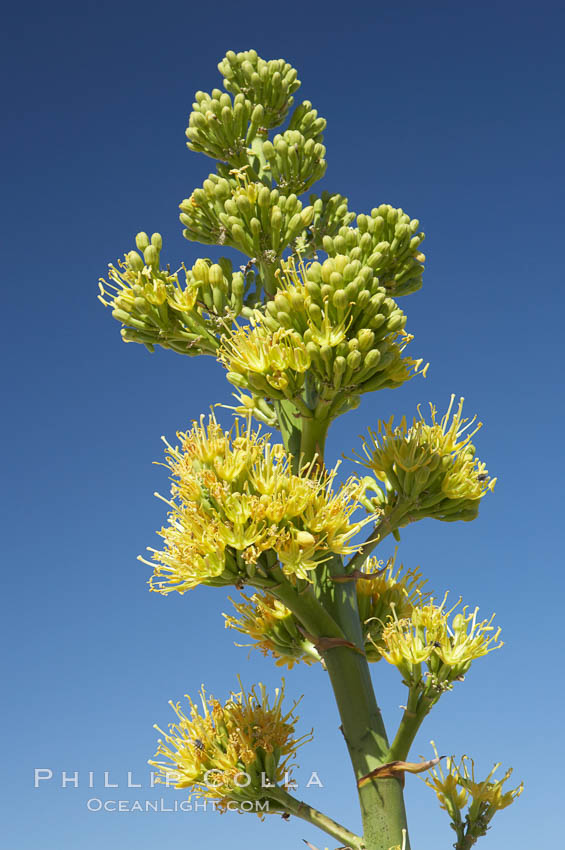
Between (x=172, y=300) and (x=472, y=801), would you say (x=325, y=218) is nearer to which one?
(x=172, y=300)

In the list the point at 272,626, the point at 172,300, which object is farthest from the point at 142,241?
the point at 272,626

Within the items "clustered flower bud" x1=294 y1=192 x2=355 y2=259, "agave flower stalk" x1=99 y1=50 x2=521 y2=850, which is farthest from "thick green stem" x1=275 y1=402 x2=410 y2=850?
"clustered flower bud" x1=294 y1=192 x2=355 y2=259

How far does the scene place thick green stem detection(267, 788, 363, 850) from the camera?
615cm

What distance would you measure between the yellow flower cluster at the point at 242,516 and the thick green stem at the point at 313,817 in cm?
180

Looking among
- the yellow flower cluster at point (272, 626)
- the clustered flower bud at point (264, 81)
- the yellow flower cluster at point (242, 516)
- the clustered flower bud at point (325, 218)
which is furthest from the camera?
the clustered flower bud at point (264, 81)

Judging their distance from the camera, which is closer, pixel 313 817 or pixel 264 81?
pixel 313 817

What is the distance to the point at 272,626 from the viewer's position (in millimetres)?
7008

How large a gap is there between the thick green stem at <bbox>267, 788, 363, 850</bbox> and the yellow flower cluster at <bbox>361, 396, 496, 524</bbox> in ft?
7.72

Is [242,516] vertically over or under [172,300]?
under

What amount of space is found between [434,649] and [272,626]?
142cm

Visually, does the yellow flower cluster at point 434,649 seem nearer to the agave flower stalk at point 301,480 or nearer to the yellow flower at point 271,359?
the agave flower stalk at point 301,480

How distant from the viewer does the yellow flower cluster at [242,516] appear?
5.76 meters

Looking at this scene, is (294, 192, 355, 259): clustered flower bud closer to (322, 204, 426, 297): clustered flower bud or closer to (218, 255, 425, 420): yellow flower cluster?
(322, 204, 426, 297): clustered flower bud

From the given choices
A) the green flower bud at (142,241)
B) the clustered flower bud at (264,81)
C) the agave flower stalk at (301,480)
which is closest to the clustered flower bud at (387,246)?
the agave flower stalk at (301,480)
